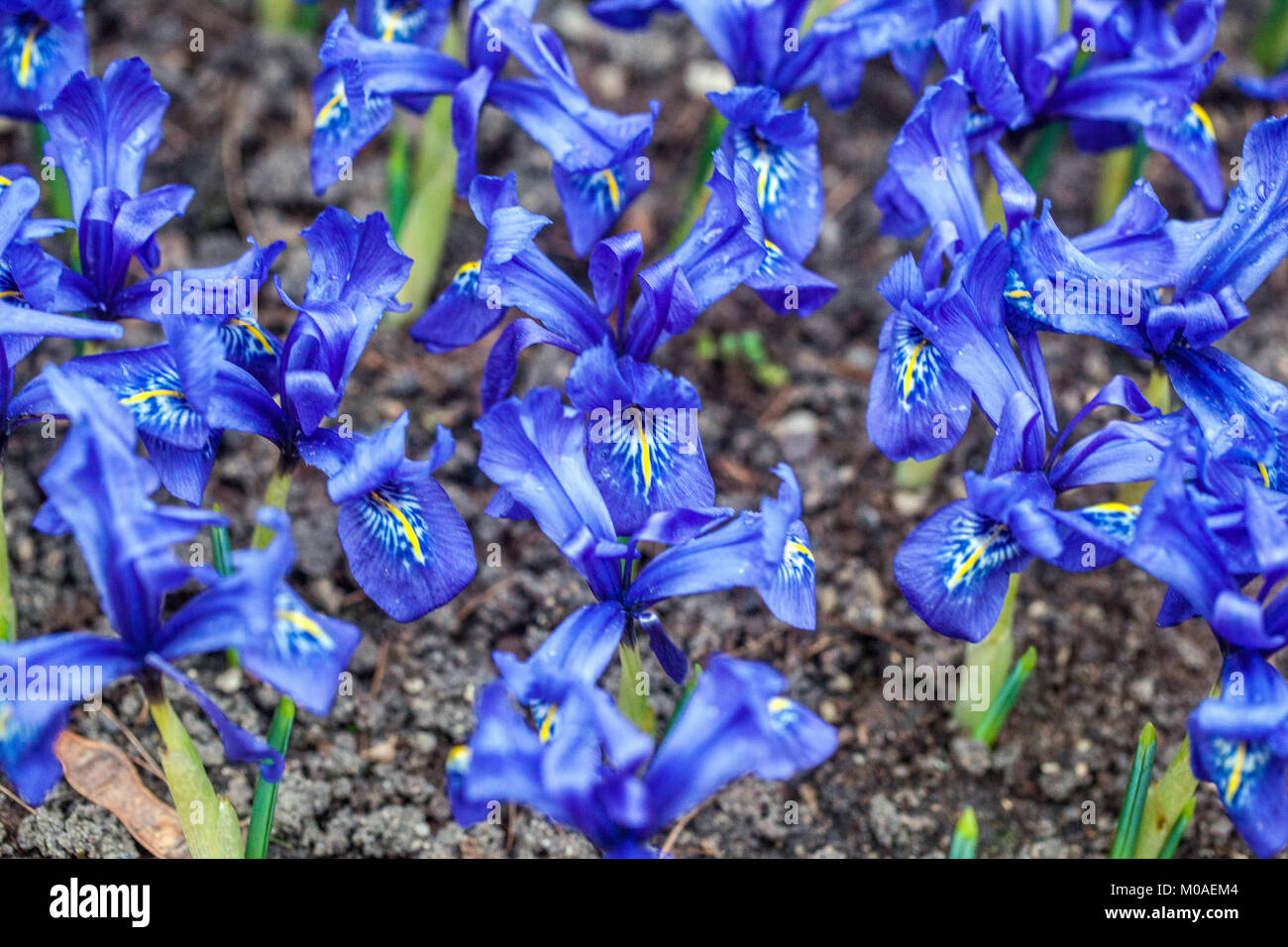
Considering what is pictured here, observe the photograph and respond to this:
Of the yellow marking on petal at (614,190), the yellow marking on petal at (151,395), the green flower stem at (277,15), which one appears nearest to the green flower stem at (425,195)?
the yellow marking on petal at (614,190)

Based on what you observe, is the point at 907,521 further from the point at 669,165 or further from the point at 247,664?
the point at 247,664

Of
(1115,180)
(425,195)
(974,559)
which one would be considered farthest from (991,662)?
(425,195)

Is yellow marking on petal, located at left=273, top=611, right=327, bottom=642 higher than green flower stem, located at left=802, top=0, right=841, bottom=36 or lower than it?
lower

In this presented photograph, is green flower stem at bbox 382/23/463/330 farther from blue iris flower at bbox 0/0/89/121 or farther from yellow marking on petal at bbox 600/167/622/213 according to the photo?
blue iris flower at bbox 0/0/89/121

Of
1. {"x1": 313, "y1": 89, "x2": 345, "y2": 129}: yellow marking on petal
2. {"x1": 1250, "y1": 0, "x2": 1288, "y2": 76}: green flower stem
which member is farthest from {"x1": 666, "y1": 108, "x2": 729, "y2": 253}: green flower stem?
{"x1": 1250, "y1": 0, "x2": 1288, "y2": 76}: green flower stem

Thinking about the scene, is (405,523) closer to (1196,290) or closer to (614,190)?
(614,190)

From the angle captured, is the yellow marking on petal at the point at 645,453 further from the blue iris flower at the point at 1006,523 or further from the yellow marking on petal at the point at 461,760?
the yellow marking on petal at the point at 461,760
